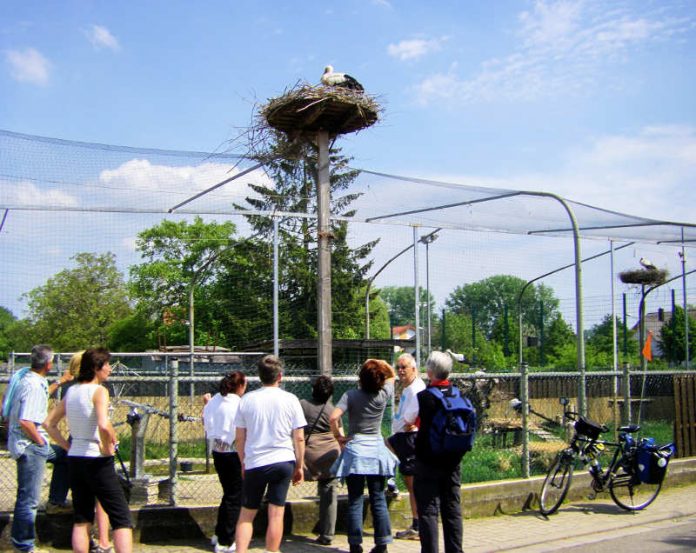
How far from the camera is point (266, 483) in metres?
5.42

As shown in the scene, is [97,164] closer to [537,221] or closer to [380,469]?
[380,469]

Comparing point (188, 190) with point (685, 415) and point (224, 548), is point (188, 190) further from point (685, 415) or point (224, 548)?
point (685, 415)

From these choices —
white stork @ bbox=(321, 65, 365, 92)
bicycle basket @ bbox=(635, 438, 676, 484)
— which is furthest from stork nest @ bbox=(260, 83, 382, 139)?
bicycle basket @ bbox=(635, 438, 676, 484)

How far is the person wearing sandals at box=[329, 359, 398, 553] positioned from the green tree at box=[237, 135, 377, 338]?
2.27m

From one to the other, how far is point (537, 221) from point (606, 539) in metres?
5.49

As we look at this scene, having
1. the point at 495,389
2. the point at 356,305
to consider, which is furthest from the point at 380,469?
the point at 356,305

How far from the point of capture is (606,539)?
7.16 m

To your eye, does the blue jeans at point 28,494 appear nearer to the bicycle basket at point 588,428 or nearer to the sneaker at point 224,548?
the sneaker at point 224,548

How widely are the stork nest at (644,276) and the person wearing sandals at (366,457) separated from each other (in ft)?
40.8

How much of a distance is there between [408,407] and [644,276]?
42.6 feet

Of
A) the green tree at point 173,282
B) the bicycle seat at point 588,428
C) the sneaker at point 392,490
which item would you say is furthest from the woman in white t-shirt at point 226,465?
the green tree at point 173,282

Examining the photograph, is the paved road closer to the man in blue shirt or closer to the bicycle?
the bicycle

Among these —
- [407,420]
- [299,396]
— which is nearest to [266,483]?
[407,420]

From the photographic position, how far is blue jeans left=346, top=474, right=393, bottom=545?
6.04 meters
